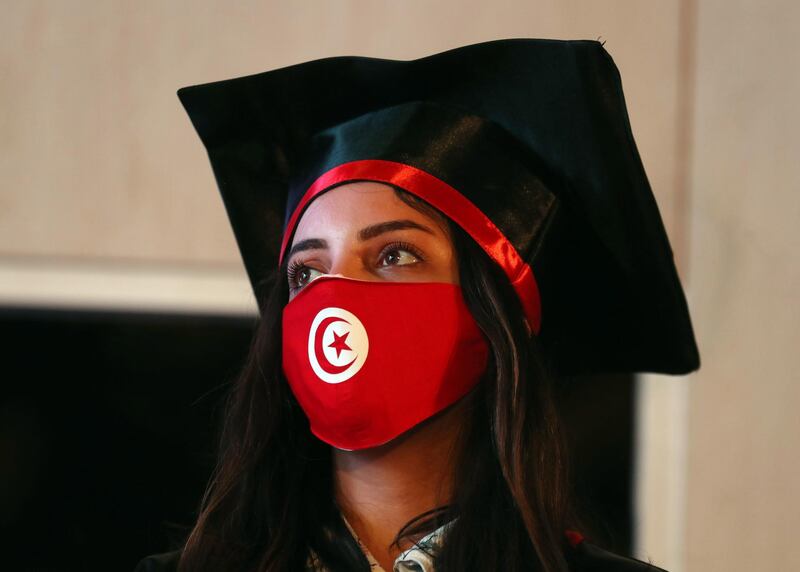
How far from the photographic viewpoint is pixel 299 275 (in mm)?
1300

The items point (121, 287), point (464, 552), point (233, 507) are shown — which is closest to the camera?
point (464, 552)

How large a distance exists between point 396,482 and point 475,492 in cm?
10

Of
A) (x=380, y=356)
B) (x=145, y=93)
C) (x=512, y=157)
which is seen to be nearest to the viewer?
(x=380, y=356)

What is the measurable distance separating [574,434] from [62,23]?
133 centimetres

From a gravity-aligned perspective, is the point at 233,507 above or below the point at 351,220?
below

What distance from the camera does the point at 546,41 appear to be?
3.92 ft

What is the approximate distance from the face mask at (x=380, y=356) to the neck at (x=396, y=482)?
0.05 m

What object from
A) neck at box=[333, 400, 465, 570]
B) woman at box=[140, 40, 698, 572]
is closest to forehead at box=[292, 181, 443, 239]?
woman at box=[140, 40, 698, 572]

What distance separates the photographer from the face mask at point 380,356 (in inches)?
45.1

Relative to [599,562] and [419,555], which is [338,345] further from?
[599,562]

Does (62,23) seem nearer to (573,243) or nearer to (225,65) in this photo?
(225,65)

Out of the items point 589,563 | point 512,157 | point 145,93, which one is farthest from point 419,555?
point 145,93

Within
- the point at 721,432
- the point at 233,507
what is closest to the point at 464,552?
the point at 233,507

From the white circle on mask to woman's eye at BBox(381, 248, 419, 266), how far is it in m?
0.10
